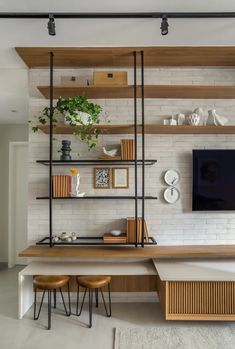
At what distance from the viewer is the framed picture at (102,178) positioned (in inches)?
125

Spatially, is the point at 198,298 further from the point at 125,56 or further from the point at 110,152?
the point at 125,56

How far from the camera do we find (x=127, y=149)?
2.99m

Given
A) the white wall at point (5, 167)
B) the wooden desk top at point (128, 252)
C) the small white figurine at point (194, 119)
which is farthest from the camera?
the white wall at point (5, 167)

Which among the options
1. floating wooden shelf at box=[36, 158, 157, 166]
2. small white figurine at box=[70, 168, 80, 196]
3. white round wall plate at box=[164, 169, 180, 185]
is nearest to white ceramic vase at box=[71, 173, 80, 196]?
small white figurine at box=[70, 168, 80, 196]

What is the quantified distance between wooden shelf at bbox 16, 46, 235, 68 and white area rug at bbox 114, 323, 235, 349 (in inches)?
106

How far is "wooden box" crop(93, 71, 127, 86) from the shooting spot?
9.76 ft

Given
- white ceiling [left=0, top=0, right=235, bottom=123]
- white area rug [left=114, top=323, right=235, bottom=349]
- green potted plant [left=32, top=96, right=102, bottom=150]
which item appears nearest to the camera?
white ceiling [left=0, top=0, right=235, bottom=123]

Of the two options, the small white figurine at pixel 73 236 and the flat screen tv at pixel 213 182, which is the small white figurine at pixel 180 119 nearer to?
the flat screen tv at pixel 213 182

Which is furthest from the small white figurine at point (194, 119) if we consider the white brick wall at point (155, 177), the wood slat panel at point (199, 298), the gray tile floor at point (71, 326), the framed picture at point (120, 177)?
the gray tile floor at point (71, 326)

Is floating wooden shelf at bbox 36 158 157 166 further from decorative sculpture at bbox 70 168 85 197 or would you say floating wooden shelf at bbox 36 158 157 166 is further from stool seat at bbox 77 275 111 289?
stool seat at bbox 77 275 111 289

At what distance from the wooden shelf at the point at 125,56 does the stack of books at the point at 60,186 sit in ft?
4.23

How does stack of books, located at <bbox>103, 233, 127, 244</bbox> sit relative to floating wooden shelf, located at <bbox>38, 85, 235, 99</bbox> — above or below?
below

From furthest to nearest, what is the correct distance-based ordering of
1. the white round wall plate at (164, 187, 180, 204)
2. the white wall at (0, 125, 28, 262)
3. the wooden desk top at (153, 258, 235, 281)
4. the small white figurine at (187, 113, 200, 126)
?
the white wall at (0, 125, 28, 262), the white round wall plate at (164, 187, 180, 204), the small white figurine at (187, 113, 200, 126), the wooden desk top at (153, 258, 235, 281)

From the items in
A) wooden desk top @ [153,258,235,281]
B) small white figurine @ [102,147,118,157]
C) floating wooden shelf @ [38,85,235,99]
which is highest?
floating wooden shelf @ [38,85,235,99]
